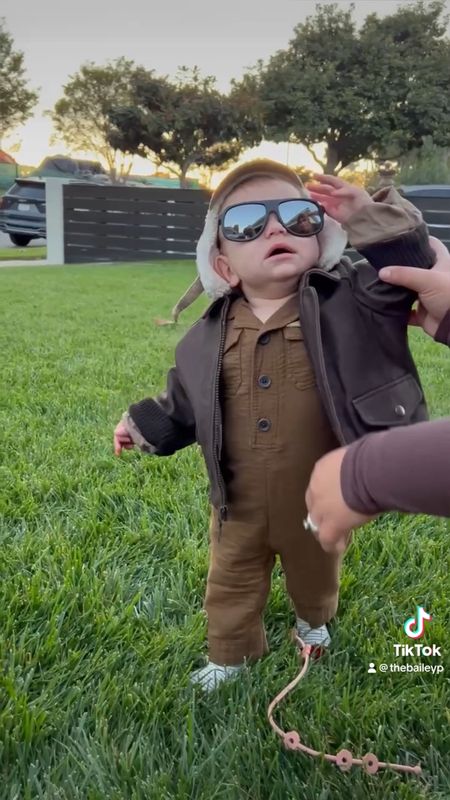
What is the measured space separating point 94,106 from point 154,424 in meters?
27.4

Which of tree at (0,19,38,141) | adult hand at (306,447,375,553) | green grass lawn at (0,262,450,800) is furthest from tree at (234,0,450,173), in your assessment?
adult hand at (306,447,375,553)

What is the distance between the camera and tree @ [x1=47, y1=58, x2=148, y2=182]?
81.0 ft

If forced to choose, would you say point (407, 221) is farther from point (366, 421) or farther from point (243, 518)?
point (243, 518)

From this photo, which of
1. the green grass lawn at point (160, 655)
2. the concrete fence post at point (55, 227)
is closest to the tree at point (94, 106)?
the concrete fence post at point (55, 227)

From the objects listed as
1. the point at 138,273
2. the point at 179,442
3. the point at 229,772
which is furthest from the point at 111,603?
the point at 138,273

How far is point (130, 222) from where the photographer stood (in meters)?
14.2

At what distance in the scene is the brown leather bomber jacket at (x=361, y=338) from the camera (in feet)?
5.13

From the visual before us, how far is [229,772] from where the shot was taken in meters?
1.53

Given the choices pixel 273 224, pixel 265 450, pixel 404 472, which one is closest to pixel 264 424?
pixel 265 450

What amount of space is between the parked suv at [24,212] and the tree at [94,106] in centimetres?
606

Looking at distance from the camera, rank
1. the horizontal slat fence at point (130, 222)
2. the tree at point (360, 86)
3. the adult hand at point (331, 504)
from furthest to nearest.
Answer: the tree at point (360, 86) < the horizontal slat fence at point (130, 222) < the adult hand at point (331, 504)

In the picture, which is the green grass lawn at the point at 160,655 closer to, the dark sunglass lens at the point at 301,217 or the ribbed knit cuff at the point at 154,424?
the ribbed knit cuff at the point at 154,424

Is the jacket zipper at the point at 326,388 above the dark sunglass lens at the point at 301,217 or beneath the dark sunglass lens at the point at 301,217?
beneath

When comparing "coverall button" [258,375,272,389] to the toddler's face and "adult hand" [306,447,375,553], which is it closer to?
the toddler's face
